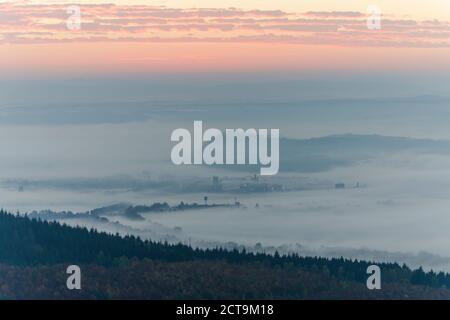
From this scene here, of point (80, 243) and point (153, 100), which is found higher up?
point (153, 100)

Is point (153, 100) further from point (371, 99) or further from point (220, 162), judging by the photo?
point (371, 99)

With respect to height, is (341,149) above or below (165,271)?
above

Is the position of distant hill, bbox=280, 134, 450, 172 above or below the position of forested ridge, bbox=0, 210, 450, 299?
above

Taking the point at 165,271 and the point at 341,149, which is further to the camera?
the point at 165,271
